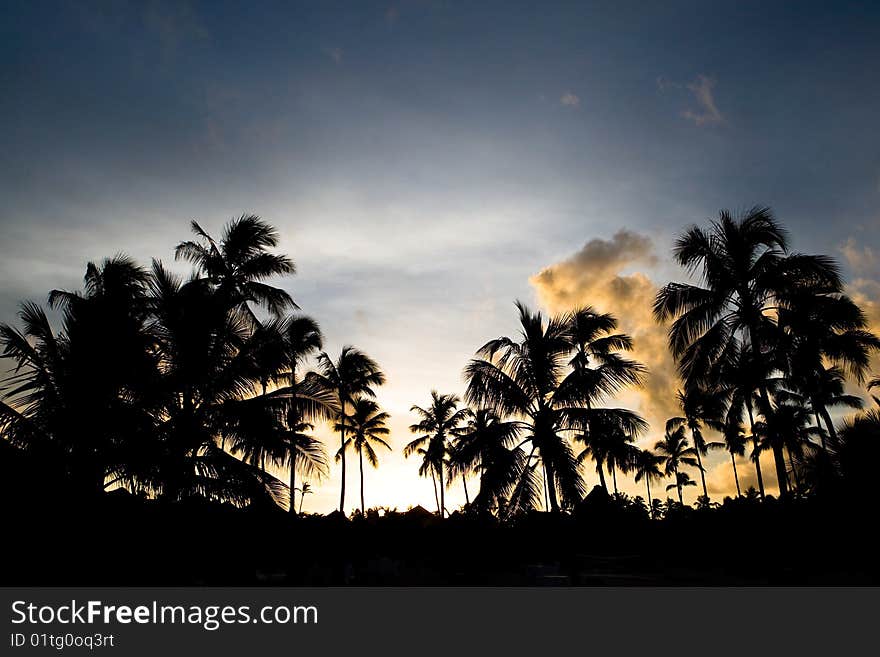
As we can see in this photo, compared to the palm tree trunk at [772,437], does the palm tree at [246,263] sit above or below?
above

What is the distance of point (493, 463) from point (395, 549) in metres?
4.10

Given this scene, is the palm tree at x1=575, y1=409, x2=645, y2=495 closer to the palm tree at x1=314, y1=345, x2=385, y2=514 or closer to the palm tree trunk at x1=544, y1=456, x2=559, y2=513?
the palm tree trunk at x1=544, y1=456, x2=559, y2=513

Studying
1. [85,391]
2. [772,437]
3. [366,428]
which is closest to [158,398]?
[85,391]

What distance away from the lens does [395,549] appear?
37.4ft

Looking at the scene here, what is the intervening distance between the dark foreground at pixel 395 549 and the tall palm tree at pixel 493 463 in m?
1.31

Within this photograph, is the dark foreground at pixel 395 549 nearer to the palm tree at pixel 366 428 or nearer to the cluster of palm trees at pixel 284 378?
the cluster of palm trees at pixel 284 378

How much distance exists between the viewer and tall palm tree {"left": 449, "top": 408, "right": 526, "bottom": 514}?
46.5ft

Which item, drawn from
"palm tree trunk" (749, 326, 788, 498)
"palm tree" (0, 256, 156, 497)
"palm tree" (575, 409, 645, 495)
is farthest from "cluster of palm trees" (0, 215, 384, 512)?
"palm tree trunk" (749, 326, 788, 498)

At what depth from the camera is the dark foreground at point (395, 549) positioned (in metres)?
7.66

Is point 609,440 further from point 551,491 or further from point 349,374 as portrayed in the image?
point 349,374

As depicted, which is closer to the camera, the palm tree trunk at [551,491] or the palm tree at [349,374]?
the palm tree trunk at [551,491]

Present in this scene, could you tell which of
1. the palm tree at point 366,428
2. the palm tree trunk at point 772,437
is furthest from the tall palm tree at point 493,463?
the palm tree at point 366,428
